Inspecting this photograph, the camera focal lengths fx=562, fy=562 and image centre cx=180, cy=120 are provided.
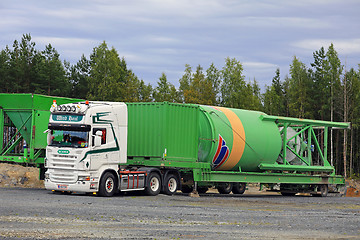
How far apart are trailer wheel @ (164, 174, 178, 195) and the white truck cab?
2.74m

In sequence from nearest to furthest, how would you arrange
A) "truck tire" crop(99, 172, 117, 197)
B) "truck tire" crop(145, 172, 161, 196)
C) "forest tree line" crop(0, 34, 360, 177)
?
1. "truck tire" crop(99, 172, 117, 197)
2. "truck tire" crop(145, 172, 161, 196)
3. "forest tree line" crop(0, 34, 360, 177)

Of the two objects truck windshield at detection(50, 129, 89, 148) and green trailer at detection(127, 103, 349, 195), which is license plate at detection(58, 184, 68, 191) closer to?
truck windshield at detection(50, 129, 89, 148)

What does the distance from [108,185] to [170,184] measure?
326 cm

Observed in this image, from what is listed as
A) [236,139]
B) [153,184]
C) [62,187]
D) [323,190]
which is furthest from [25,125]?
[323,190]

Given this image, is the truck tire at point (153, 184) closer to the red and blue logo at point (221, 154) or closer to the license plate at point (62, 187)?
the red and blue logo at point (221, 154)

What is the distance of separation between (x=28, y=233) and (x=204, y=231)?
3705 mm

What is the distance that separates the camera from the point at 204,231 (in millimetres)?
12219

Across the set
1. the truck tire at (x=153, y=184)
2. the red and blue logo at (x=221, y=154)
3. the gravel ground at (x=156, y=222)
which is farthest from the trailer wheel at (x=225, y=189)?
the gravel ground at (x=156, y=222)

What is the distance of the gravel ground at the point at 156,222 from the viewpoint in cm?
1154

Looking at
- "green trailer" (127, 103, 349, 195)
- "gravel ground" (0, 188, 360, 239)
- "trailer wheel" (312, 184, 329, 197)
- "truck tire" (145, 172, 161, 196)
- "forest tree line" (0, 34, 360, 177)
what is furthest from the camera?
"forest tree line" (0, 34, 360, 177)

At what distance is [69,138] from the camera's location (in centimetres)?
2156

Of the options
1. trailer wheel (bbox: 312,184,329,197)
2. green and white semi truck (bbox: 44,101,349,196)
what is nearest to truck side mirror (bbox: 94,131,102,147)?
green and white semi truck (bbox: 44,101,349,196)

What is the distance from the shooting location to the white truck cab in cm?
2127

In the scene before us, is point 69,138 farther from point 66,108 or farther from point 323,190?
point 323,190
